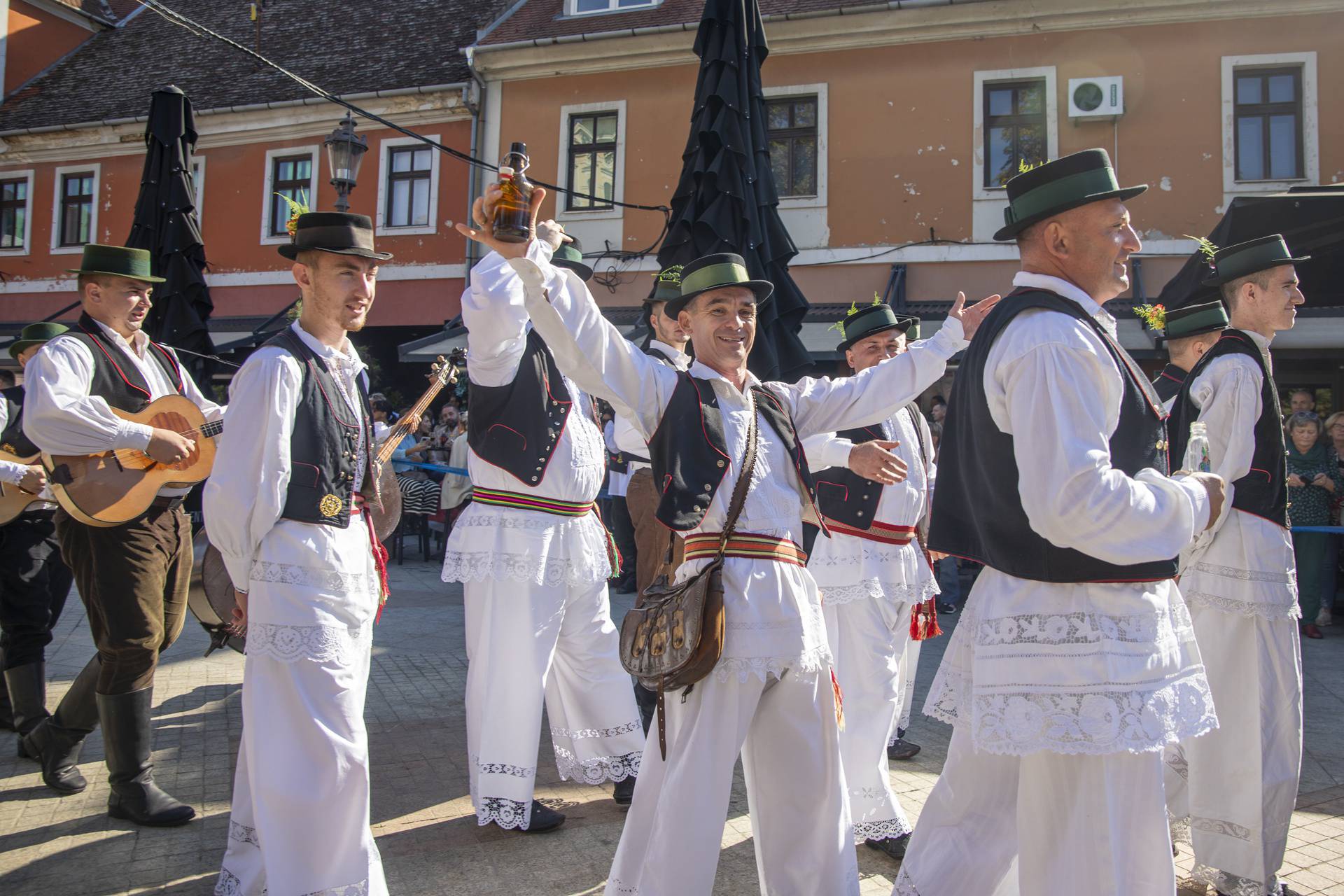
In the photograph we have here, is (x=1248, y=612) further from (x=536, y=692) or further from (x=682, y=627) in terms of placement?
(x=536, y=692)

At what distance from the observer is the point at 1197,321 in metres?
4.96

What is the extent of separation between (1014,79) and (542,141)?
296 inches

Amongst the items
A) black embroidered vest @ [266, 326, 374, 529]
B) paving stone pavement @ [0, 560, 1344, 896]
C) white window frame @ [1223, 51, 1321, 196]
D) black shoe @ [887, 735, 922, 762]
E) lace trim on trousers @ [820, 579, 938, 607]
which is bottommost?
paving stone pavement @ [0, 560, 1344, 896]

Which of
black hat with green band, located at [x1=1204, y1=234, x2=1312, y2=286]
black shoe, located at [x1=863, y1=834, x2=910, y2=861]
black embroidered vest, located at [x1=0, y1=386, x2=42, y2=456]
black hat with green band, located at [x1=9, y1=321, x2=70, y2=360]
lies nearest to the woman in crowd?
black hat with green band, located at [x1=1204, y1=234, x2=1312, y2=286]

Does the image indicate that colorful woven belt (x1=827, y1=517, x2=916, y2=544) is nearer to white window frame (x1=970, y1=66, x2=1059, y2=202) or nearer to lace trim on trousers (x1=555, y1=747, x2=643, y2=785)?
lace trim on trousers (x1=555, y1=747, x2=643, y2=785)

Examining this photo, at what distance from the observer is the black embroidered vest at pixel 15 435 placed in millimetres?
5672

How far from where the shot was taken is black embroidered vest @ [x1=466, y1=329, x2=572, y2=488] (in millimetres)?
4219

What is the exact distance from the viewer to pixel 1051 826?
2547 millimetres

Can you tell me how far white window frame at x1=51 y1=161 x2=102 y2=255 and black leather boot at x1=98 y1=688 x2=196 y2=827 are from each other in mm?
20240

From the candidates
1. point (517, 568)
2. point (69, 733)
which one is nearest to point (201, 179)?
point (69, 733)

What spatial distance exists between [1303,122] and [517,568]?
14517 millimetres

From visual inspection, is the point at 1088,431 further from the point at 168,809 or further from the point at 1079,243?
the point at 168,809

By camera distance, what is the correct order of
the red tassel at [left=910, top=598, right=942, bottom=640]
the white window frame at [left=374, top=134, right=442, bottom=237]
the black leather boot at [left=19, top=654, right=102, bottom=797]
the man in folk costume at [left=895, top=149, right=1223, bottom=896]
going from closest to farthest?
the man in folk costume at [left=895, top=149, right=1223, bottom=896] → the black leather boot at [left=19, top=654, right=102, bottom=797] → the red tassel at [left=910, top=598, right=942, bottom=640] → the white window frame at [left=374, top=134, right=442, bottom=237]

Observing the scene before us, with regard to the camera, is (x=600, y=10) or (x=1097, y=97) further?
(x=600, y=10)
